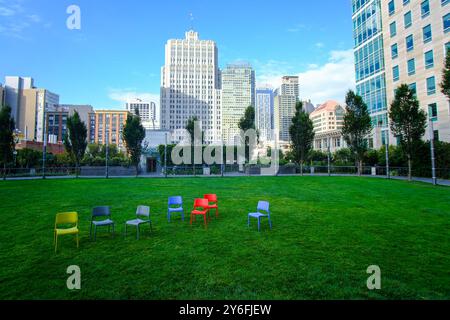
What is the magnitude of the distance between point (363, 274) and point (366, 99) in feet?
162

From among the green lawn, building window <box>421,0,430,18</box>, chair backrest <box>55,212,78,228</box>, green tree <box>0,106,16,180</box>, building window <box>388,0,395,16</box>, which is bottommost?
the green lawn

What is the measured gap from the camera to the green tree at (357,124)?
30516mm

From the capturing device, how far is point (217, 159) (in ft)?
154

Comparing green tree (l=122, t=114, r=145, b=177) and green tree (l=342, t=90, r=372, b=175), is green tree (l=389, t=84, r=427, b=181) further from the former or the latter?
green tree (l=122, t=114, r=145, b=177)

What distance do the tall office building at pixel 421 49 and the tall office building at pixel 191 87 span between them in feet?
354

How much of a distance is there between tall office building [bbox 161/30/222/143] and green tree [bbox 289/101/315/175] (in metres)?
106

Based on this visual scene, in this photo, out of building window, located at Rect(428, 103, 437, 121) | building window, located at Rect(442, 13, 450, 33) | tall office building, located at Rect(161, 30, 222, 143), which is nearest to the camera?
building window, located at Rect(442, 13, 450, 33)

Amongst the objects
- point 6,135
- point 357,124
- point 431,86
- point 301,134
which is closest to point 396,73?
point 431,86

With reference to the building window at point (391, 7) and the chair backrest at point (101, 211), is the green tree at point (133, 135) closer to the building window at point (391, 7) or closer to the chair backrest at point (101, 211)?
the chair backrest at point (101, 211)

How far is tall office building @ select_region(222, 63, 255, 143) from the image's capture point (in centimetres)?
14125

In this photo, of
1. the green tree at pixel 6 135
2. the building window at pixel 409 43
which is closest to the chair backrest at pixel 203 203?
the green tree at pixel 6 135

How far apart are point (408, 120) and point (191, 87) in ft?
426

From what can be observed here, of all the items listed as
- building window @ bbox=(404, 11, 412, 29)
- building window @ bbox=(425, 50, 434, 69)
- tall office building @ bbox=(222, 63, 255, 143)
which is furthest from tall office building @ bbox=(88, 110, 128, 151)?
building window @ bbox=(425, 50, 434, 69)

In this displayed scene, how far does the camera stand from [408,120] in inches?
922
